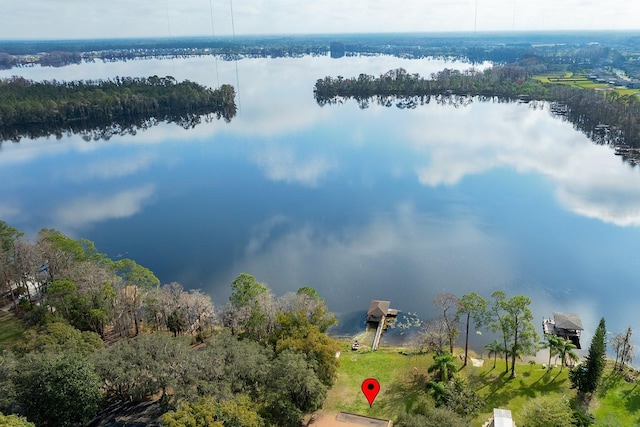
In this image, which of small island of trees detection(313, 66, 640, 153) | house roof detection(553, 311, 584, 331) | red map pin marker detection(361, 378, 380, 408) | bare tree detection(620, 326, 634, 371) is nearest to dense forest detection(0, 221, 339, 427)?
red map pin marker detection(361, 378, 380, 408)

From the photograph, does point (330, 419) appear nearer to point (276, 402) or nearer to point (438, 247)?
point (276, 402)

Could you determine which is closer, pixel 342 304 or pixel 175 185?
pixel 342 304

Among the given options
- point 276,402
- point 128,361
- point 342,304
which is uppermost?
point 128,361

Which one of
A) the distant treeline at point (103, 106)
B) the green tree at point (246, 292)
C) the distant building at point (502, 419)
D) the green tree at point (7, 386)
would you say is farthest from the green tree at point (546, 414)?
the distant treeline at point (103, 106)

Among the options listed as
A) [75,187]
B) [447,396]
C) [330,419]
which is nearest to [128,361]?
[330,419]

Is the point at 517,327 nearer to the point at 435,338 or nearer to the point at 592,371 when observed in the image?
the point at 592,371

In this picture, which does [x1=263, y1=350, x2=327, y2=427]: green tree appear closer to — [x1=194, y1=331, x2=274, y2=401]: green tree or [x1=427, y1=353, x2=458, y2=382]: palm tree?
[x1=194, y1=331, x2=274, y2=401]: green tree

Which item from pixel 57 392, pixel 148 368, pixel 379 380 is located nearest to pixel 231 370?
pixel 148 368

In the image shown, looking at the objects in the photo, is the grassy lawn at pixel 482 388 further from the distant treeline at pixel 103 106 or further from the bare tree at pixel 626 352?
the distant treeline at pixel 103 106
